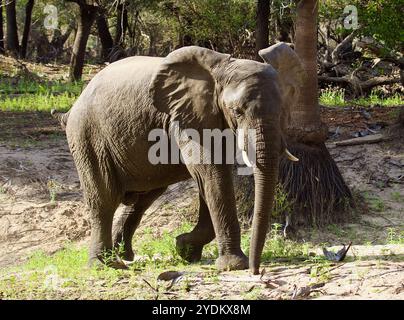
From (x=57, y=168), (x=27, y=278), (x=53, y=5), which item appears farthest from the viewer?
(x=53, y=5)

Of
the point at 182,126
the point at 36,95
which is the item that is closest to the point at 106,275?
the point at 182,126

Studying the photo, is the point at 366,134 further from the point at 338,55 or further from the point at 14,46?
the point at 14,46

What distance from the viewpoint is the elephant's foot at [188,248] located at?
8086 mm

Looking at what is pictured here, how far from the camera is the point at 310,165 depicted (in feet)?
34.7

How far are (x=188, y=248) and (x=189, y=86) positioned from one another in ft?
5.33

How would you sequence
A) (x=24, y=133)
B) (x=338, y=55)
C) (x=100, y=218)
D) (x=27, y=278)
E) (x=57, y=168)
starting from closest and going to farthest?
1. (x=27, y=278)
2. (x=100, y=218)
3. (x=57, y=168)
4. (x=24, y=133)
5. (x=338, y=55)

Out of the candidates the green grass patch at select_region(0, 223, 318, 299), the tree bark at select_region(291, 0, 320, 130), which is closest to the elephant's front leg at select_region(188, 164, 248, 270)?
the green grass patch at select_region(0, 223, 318, 299)

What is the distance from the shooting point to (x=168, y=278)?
271 inches

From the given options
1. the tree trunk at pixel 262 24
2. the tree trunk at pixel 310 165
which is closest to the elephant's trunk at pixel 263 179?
the tree trunk at pixel 310 165

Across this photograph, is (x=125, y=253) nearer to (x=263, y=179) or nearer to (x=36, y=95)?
(x=263, y=179)

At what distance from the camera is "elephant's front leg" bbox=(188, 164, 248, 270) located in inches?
282

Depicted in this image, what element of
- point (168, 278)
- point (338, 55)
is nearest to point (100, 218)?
point (168, 278)

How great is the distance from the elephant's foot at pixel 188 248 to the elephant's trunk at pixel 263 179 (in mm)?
1467
